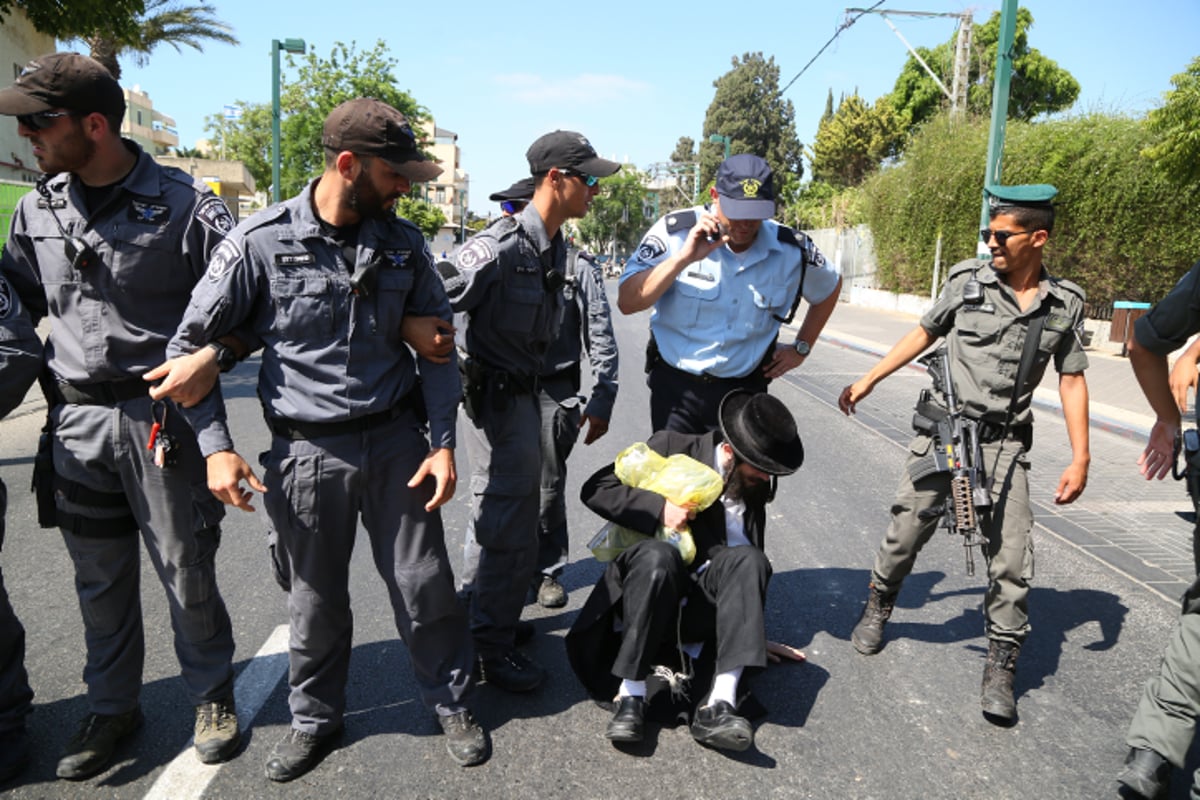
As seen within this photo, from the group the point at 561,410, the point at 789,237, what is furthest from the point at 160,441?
the point at 789,237

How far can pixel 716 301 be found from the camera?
379 centimetres

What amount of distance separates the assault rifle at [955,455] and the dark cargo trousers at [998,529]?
0.05m

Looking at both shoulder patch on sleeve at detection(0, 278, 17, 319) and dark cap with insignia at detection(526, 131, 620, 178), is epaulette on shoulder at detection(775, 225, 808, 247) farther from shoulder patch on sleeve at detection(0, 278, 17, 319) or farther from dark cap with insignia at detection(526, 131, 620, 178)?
shoulder patch on sleeve at detection(0, 278, 17, 319)

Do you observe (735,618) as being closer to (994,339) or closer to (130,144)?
(994,339)

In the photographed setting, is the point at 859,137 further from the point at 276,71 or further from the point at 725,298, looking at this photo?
the point at 725,298

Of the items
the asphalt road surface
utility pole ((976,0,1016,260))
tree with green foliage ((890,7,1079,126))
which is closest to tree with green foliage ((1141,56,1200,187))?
utility pole ((976,0,1016,260))

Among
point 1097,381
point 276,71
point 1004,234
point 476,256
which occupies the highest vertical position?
point 276,71

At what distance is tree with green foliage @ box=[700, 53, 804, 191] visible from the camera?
69.9 m

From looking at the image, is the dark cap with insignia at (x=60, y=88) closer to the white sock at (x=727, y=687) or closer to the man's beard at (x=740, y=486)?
the man's beard at (x=740, y=486)

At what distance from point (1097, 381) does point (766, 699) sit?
35.7 feet

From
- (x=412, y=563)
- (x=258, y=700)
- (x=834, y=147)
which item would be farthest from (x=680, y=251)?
(x=834, y=147)

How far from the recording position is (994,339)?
11.8 feet

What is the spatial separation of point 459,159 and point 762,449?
123839mm

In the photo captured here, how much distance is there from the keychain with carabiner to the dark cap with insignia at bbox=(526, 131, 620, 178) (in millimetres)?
1595
